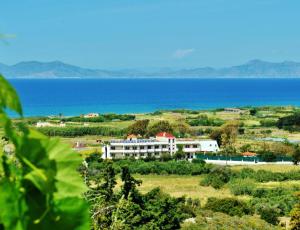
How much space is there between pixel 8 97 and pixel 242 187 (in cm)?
2683

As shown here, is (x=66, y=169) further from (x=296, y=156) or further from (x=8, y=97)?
(x=296, y=156)

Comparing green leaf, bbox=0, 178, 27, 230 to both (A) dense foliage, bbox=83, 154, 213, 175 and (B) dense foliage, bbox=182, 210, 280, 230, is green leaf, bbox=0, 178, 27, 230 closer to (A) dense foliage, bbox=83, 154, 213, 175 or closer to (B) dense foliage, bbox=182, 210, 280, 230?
(B) dense foliage, bbox=182, 210, 280, 230

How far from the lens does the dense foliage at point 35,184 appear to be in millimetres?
497

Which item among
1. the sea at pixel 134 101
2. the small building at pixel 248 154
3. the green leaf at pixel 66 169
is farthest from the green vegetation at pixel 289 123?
the green leaf at pixel 66 169

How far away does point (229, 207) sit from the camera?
20.6 m

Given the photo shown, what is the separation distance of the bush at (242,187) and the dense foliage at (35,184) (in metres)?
26.4

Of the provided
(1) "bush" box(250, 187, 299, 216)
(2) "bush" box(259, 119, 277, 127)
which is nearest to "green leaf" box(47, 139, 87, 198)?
(1) "bush" box(250, 187, 299, 216)

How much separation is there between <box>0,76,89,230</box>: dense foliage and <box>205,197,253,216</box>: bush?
65.8ft

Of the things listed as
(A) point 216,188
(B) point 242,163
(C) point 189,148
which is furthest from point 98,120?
(A) point 216,188

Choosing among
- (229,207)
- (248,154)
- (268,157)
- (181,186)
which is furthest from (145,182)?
(248,154)

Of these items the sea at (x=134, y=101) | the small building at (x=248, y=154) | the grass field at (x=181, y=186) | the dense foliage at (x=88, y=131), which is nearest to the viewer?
the grass field at (x=181, y=186)

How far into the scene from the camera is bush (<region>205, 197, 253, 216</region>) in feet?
Result: 66.9

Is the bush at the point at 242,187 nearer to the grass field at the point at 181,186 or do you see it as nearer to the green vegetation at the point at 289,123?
the grass field at the point at 181,186

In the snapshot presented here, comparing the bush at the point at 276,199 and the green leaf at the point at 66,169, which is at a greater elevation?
the green leaf at the point at 66,169
